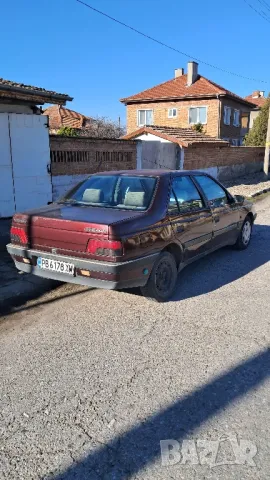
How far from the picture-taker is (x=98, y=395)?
2762 mm

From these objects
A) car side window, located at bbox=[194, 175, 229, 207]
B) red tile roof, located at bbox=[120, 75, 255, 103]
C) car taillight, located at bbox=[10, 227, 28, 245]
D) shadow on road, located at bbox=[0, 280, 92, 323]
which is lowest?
shadow on road, located at bbox=[0, 280, 92, 323]

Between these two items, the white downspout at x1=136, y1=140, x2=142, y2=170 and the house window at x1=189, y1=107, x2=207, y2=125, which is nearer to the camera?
the white downspout at x1=136, y1=140, x2=142, y2=170

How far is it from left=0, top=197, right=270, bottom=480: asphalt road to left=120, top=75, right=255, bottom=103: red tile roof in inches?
1112

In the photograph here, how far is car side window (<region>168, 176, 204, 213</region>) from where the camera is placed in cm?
463

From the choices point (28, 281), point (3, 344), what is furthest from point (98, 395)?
point (28, 281)

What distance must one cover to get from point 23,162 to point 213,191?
5250mm

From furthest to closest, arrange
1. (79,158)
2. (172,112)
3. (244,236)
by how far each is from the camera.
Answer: (172,112) → (79,158) → (244,236)

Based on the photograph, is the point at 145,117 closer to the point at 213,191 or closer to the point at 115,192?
the point at 213,191

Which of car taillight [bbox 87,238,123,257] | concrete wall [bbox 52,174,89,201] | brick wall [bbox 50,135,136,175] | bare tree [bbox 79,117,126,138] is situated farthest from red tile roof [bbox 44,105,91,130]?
car taillight [bbox 87,238,123,257]

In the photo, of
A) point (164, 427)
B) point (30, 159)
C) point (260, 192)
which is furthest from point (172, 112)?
point (164, 427)

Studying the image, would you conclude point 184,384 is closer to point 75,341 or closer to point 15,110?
point 75,341

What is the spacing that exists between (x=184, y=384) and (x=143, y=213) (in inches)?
73.4

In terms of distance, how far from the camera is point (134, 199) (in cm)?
438

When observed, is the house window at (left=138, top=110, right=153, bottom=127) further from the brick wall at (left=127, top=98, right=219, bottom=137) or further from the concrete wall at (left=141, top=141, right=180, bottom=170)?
the concrete wall at (left=141, top=141, right=180, bottom=170)
